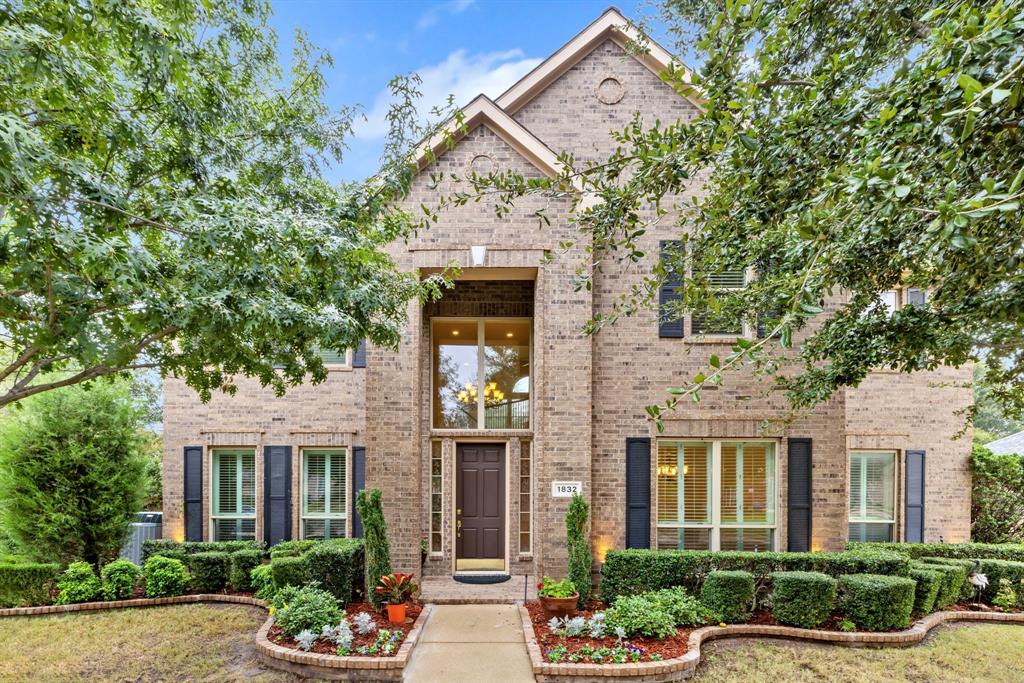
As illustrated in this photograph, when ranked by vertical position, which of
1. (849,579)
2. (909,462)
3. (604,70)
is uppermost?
(604,70)

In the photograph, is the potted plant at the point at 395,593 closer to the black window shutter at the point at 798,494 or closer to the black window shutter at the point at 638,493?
the black window shutter at the point at 638,493

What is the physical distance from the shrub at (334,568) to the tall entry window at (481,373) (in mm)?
2725

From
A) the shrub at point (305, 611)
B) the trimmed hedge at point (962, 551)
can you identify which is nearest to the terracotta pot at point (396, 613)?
the shrub at point (305, 611)

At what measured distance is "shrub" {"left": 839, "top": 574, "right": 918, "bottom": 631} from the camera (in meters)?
6.77

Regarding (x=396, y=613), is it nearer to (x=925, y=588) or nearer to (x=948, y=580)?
(x=925, y=588)

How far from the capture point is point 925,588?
7297mm

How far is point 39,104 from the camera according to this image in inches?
186

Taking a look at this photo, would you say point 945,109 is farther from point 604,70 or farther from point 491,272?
point 604,70

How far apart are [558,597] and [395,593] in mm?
2103

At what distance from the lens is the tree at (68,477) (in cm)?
823

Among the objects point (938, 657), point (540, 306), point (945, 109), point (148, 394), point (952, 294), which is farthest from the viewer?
point (148, 394)

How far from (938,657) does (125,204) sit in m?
9.86

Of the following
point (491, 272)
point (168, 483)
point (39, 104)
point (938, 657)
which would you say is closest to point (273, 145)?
point (39, 104)

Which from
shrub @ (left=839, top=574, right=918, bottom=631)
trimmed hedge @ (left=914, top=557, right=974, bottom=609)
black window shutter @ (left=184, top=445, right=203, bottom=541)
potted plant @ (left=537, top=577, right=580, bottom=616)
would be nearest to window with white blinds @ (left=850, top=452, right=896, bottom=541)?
trimmed hedge @ (left=914, top=557, right=974, bottom=609)
